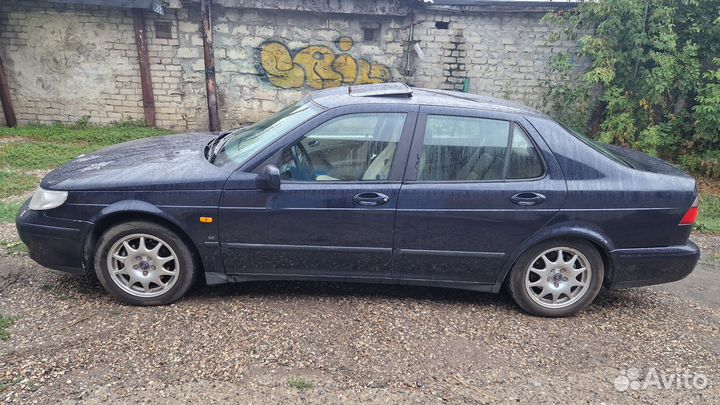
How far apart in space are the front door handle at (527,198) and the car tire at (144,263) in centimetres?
230

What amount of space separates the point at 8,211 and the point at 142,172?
307cm

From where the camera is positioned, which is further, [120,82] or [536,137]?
[120,82]

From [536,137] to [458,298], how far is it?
1.36 meters

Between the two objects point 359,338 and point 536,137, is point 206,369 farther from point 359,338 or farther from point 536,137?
point 536,137

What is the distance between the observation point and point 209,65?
32.7 ft

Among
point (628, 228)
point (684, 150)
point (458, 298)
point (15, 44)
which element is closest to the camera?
point (628, 228)

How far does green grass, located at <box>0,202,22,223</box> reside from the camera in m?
5.14

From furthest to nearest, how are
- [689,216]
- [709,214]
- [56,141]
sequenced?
[56,141] < [709,214] < [689,216]

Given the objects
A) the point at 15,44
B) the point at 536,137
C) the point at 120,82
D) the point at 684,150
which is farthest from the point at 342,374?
the point at 15,44

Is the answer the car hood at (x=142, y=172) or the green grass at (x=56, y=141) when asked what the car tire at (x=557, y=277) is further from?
the green grass at (x=56, y=141)

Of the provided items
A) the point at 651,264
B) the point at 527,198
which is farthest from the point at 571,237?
the point at 651,264

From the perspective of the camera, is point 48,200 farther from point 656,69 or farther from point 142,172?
point 656,69

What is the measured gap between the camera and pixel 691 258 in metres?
3.54

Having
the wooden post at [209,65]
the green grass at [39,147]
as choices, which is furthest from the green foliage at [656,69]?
the green grass at [39,147]
